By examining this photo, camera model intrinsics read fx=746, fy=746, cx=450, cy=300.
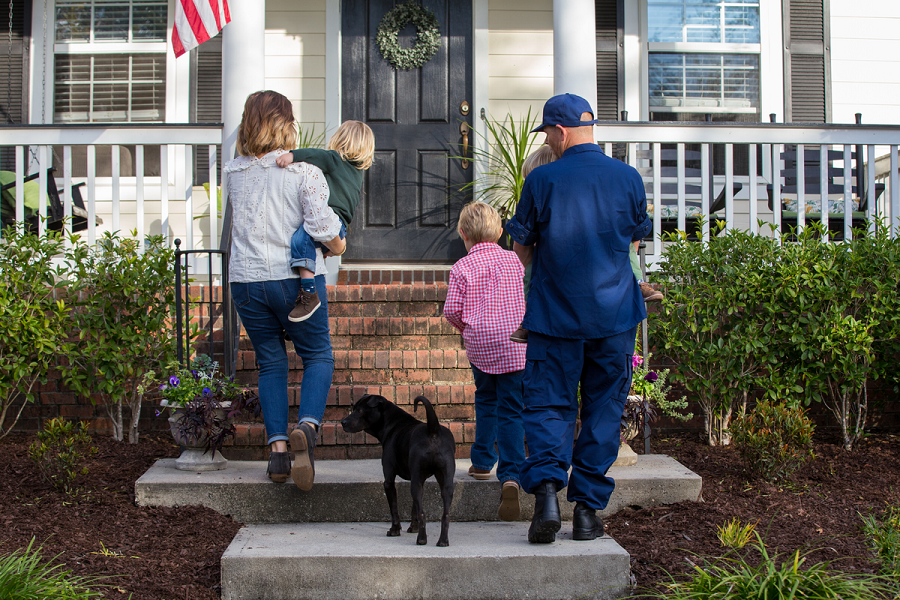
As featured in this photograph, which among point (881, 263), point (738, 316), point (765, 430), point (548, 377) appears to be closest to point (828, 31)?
point (881, 263)

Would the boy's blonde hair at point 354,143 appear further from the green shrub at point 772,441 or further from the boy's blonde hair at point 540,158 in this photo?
the green shrub at point 772,441

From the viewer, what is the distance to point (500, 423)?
3.10 m

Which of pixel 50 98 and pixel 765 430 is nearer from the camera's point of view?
pixel 765 430

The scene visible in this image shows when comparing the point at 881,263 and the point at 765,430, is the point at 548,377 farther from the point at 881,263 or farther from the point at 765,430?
the point at 881,263

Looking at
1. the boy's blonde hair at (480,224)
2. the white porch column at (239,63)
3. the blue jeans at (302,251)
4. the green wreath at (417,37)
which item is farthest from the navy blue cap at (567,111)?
the green wreath at (417,37)

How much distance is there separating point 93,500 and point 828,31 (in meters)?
6.81

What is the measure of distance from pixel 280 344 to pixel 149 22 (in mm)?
4812

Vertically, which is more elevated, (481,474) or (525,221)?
(525,221)

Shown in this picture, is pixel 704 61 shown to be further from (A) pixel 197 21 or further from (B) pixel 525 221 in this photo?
(B) pixel 525 221

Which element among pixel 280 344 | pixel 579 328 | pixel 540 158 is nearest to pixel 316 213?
pixel 280 344

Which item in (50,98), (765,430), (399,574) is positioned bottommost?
(399,574)

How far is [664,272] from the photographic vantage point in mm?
4348

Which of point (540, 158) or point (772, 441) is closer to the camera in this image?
point (540, 158)

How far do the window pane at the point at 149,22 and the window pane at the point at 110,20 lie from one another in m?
0.09
